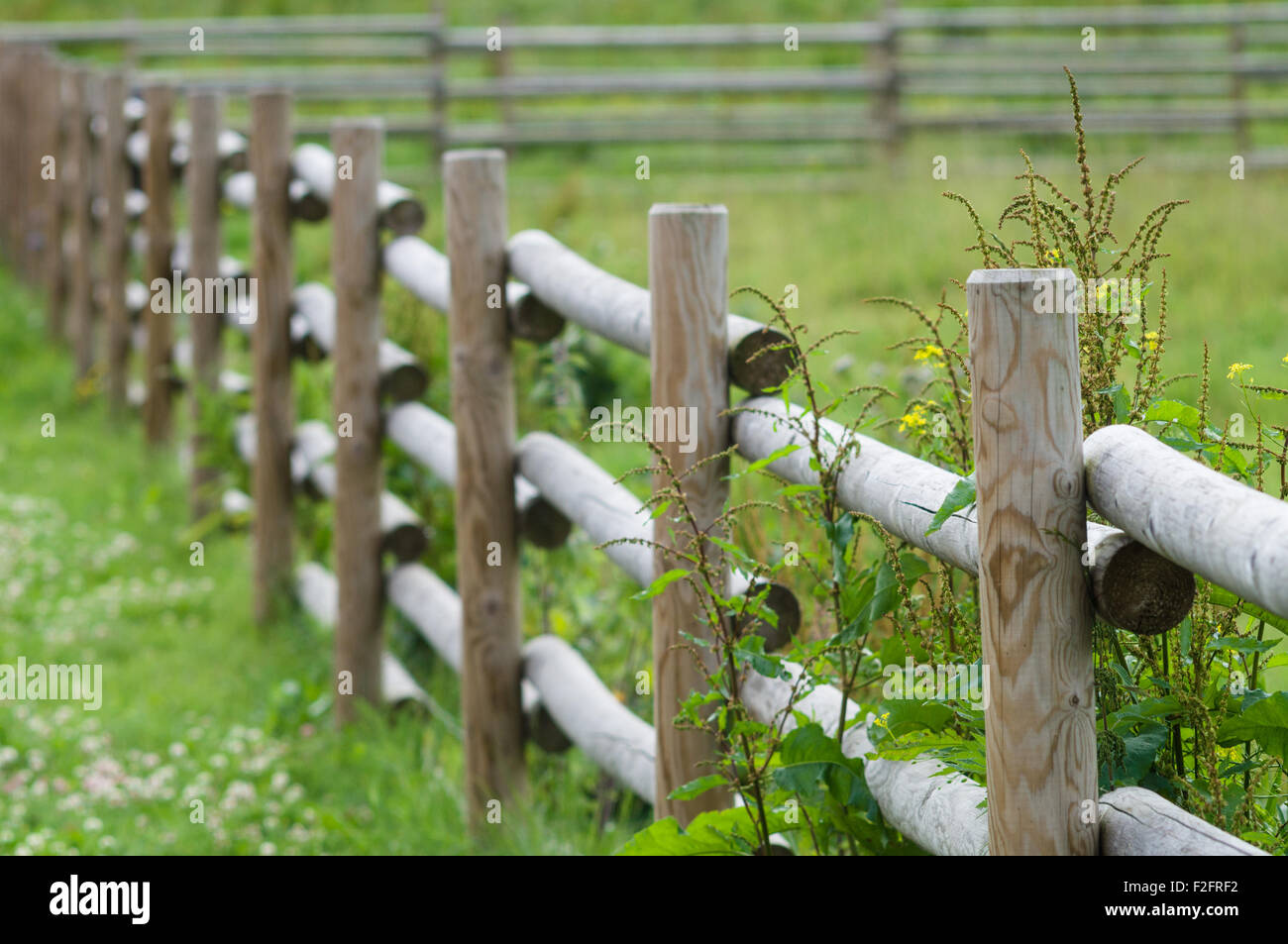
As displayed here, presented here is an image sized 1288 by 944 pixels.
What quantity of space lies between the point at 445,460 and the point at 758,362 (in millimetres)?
1421

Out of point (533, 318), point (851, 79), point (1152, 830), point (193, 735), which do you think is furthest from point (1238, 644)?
point (851, 79)

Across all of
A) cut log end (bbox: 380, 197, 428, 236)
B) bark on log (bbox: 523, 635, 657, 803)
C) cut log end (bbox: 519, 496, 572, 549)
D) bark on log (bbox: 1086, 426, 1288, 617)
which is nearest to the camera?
bark on log (bbox: 1086, 426, 1288, 617)

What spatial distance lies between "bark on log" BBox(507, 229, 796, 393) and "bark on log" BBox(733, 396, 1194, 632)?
55 millimetres

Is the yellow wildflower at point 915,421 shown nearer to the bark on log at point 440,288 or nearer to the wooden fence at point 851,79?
the bark on log at point 440,288

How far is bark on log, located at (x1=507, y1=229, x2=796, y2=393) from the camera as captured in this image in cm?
217

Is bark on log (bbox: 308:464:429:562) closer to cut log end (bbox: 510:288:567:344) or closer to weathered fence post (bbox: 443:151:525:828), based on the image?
weathered fence post (bbox: 443:151:525:828)

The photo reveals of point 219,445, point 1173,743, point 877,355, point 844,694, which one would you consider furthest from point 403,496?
point 1173,743

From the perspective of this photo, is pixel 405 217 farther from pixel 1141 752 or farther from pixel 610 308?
pixel 1141 752

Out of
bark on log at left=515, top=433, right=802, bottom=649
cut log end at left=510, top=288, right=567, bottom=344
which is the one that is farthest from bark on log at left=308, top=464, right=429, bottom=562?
cut log end at left=510, top=288, right=567, bottom=344

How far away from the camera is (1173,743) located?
1608 mm

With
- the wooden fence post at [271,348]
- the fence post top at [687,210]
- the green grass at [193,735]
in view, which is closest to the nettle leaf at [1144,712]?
the fence post top at [687,210]

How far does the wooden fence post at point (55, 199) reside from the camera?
8219 mm

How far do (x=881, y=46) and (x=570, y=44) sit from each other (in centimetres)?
276

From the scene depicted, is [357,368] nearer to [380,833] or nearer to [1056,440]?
[380,833]
